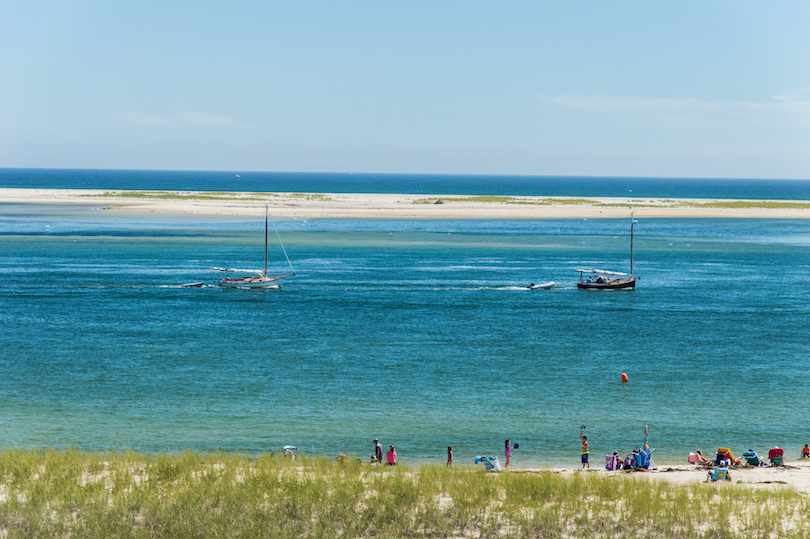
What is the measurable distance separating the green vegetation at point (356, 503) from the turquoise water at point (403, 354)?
8.23 meters

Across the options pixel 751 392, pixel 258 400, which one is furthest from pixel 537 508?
pixel 751 392

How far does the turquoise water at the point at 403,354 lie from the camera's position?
1398 inches

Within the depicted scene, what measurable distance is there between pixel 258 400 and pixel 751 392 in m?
27.1

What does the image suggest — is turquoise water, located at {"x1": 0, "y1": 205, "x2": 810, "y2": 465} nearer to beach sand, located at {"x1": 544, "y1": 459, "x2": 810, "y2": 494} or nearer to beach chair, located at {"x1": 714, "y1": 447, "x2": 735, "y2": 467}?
beach chair, located at {"x1": 714, "y1": 447, "x2": 735, "y2": 467}

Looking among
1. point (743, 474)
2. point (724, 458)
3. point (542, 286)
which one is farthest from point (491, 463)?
point (542, 286)

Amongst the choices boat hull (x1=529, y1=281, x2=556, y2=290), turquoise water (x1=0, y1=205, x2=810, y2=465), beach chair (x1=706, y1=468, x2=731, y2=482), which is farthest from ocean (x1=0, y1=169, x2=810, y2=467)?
beach chair (x1=706, y1=468, x2=731, y2=482)

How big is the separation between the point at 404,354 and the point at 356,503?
28.9m

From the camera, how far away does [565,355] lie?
5112 centimetres

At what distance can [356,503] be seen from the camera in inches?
870

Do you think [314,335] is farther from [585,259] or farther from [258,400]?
[585,259]

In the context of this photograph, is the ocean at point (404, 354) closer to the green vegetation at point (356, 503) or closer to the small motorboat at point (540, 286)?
the small motorboat at point (540, 286)

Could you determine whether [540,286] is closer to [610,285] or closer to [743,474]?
[610,285]

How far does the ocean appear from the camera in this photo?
116ft

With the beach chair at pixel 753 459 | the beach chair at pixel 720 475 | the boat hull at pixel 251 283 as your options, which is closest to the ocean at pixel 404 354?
the boat hull at pixel 251 283
